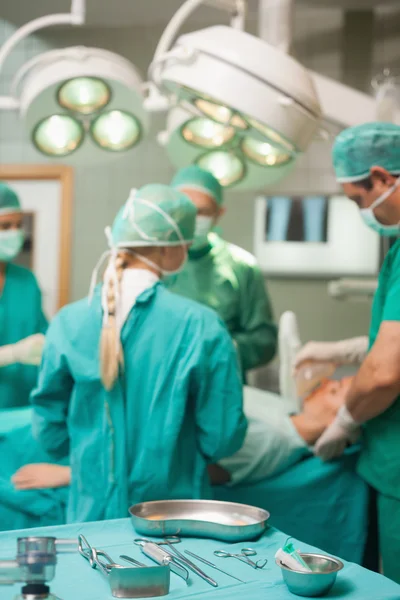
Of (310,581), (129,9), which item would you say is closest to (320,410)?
(310,581)

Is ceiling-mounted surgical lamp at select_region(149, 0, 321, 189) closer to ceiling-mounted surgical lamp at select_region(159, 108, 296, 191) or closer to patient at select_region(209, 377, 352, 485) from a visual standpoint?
ceiling-mounted surgical lamp at select_region(159, 108, 296, 191)

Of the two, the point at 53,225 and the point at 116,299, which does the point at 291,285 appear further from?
the point at 116,299

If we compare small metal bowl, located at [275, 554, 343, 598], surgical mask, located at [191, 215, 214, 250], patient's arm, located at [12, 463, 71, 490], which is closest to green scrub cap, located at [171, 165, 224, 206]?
surgical mask, located at [191, 215, 214, 250]

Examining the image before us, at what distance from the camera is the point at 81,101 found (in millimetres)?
2166

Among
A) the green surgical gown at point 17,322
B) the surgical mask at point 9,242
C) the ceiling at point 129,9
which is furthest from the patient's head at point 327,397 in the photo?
the ceiling at point 129,9

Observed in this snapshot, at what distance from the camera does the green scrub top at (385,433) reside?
1.92 meters

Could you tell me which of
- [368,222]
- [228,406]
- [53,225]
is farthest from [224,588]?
[53,225]

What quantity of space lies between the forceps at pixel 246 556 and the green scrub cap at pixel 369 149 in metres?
1.04

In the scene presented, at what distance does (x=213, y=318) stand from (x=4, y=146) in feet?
9.26

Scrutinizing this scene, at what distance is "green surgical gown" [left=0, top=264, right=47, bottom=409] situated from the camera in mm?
3127

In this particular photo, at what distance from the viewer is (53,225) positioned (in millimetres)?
4188

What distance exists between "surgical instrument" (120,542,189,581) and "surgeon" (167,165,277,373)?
1.57 metres

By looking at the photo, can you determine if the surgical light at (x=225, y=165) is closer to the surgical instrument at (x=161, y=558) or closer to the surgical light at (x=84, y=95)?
the surgical light at (x=84, y=95)

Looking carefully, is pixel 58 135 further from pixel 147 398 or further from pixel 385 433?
pixel 385 433
